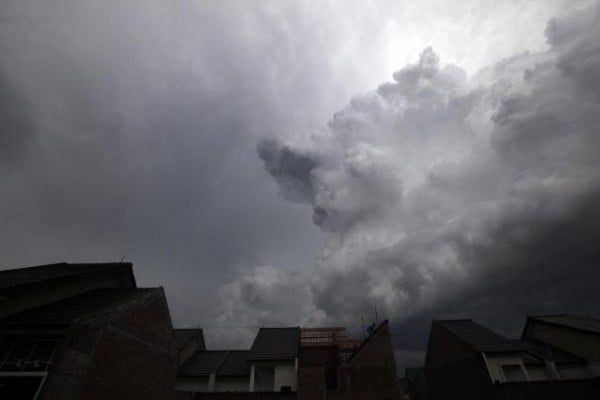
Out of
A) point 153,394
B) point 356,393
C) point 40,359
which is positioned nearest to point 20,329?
point 40,359

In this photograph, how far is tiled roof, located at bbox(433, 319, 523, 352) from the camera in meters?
24.0

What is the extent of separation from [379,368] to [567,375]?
16357 millimetres

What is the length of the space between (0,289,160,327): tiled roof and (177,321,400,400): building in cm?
969

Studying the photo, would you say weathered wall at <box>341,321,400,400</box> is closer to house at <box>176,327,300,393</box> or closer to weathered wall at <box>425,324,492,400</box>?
house at <box>176,327,300,393</box>

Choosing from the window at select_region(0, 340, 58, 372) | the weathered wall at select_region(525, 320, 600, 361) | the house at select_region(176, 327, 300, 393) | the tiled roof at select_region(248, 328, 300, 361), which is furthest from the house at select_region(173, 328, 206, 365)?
the weathered wall at select_region(525, 320, 600, 361)

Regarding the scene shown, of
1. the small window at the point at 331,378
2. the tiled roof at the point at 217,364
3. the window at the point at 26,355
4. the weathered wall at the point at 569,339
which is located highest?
the weathered wall at the point at 569,339

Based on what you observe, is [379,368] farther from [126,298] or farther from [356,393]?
[126,298]

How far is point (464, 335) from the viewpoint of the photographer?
87.0 ft

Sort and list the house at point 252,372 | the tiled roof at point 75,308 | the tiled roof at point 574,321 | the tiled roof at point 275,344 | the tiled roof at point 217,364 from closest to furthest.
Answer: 1. the tiled roof at point 75,308
2. the house at point 252,372
3. the tiled roof at point 275,344
4. the tiled roof at point 217,364
5. the tiled roof at point 574,321

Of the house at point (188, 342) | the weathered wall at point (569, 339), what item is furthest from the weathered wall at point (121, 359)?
the weathered wall at point (569, 339)

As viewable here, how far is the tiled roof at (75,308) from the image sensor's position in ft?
39.4

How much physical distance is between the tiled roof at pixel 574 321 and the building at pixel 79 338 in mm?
33652

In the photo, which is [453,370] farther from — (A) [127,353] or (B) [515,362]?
(A) [127,353]

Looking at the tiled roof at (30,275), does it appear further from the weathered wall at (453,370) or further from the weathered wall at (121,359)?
the weathered wall at (453,370)
